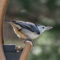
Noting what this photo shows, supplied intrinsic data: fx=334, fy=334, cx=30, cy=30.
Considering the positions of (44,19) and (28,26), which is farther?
(44,19)

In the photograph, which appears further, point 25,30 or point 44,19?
point 44,19

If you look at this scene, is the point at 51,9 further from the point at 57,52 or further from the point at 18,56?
the point at 18,56

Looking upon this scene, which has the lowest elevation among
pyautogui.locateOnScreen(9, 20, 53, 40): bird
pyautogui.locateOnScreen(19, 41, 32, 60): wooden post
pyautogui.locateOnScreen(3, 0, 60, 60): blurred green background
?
pyautogui.locateOnScreen(3, 0, 60, 60): blurred green background

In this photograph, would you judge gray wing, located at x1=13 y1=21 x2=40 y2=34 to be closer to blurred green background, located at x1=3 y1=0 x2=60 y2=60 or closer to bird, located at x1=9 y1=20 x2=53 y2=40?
bird, located at x1=9 y1=20 x2=53 y2=40

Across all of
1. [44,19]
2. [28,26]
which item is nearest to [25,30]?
[28,26]

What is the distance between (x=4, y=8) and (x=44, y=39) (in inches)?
42.8

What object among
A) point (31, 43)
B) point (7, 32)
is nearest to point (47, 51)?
point (7, 32)

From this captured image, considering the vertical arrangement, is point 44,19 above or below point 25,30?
below

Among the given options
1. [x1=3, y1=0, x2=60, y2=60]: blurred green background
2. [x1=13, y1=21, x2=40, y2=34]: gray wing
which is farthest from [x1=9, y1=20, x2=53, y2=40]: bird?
[x1=3, y1=0, x2=60, y2=60]: blurred green background

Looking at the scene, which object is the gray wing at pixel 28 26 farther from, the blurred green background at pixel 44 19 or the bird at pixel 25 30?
the blurred green background at pixel 44 19

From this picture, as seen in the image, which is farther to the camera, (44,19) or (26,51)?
(44,19)

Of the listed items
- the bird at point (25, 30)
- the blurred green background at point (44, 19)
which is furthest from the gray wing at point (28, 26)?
the blurred green background at point (44, 19)

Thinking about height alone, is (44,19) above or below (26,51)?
below

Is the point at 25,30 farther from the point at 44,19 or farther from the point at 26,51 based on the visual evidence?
the point at 44,19
